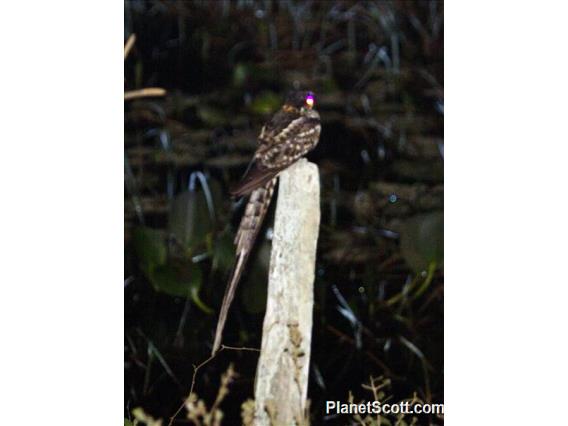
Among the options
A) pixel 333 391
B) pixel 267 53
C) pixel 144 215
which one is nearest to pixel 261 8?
pixel 267 53

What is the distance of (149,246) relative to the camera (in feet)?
9.41

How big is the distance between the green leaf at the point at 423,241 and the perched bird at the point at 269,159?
1.32ft

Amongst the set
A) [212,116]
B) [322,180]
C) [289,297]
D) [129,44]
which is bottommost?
[289,297]

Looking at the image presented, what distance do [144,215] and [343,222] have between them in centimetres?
61

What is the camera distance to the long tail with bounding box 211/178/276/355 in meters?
2.77

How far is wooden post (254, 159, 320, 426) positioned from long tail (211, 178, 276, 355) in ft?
0.38

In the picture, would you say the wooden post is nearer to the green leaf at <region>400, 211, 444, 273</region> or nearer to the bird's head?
→ the bird's head

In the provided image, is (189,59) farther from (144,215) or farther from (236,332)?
(236,332)

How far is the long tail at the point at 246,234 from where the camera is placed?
2770 mm

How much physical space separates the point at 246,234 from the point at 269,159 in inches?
9.3

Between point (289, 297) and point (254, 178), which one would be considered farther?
point (254, 178)

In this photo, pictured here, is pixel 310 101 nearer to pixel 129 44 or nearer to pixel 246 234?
pixel 246 234

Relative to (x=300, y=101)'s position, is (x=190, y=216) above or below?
below

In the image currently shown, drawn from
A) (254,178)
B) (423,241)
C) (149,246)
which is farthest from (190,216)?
(423,241)
